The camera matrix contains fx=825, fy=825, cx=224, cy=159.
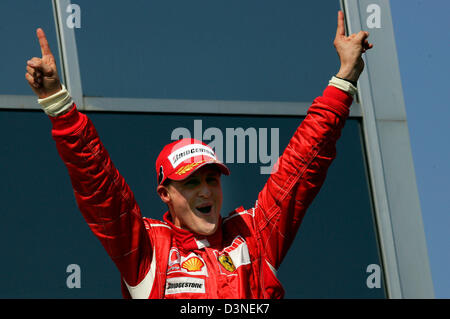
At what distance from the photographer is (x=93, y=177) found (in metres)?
2.31

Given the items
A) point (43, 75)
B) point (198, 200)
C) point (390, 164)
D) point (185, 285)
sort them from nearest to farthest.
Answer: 1. point (43, 75)
2. point (185, 285)
3. point (198, 200)
4. point (390, 164)

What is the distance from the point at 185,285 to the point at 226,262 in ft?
0.49

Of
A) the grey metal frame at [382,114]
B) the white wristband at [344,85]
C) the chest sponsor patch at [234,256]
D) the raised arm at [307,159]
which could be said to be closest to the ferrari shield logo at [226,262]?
the chest sponsor patch at [234,256]

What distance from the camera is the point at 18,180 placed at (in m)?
3.21

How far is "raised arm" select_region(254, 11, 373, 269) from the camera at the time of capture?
2525mm

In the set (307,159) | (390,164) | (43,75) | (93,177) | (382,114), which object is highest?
(382,114)

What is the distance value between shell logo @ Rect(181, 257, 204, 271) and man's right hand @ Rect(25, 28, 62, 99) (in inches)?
25.5

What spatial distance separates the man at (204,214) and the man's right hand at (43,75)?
5 cm

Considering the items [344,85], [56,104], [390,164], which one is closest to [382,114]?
[390,164]

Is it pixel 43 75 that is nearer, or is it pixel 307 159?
pixel 43 75

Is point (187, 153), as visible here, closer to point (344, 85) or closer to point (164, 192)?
point (164, 192)

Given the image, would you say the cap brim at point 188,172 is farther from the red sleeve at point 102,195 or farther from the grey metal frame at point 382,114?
the grey metal frame at point 382,114
